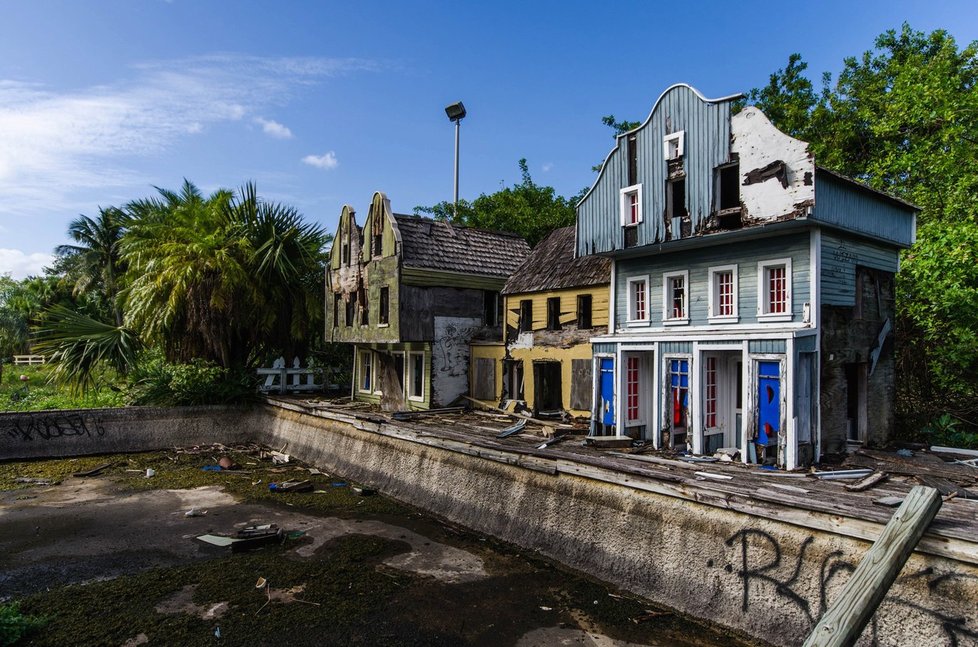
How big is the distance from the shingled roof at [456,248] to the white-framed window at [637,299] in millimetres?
8466

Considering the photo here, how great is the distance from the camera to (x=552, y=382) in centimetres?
1966

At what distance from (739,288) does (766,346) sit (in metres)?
2.10

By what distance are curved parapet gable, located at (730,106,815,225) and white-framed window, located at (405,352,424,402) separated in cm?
1347

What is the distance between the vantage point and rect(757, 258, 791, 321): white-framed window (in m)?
12.5

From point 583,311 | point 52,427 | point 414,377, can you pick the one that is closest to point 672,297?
point 583,311

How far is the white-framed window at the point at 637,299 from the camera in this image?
15.4m

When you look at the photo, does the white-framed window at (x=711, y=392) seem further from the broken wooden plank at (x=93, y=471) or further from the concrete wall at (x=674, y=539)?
the broken wooden plank at (x=93, y=471)

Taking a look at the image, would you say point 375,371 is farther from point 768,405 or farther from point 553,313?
point 768,405

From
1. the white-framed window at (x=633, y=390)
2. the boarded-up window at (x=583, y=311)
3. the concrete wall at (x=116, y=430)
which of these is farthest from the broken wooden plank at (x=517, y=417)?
the concrete wall at (x=116, y=430)

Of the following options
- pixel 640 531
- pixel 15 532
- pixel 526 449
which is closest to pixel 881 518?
pixel 640 531

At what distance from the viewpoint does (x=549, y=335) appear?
19.5 m

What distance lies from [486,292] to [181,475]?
40.7ft

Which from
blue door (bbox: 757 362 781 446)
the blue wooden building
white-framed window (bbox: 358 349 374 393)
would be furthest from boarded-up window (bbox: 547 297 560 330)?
white-framed window (bbox: 358 349 374 393)

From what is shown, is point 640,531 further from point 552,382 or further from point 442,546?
point 552,382
